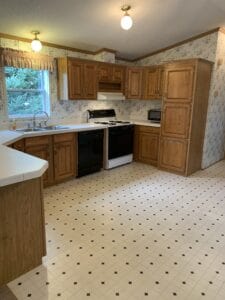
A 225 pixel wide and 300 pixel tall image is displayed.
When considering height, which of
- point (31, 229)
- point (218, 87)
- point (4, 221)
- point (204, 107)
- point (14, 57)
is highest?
point (14, 57)

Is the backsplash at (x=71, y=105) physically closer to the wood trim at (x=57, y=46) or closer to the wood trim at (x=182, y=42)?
the wood trim at (x=57, y=46)

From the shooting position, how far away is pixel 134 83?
5082 mm

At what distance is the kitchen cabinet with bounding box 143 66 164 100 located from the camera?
4.75 m

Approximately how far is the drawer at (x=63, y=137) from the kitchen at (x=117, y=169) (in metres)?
0.02

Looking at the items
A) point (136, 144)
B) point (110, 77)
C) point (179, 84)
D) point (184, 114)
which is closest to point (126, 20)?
point (179, 84)

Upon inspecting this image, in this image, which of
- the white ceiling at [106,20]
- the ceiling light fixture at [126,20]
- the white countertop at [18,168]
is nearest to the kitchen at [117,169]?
the white countertop at [18,168]

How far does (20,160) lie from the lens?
1904 mm

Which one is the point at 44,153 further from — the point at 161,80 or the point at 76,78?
the point at 161,80

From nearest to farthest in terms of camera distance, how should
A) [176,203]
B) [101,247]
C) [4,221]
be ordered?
[4,221] → [101,247] → [176,203]

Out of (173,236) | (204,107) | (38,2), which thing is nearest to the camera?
(173,236)

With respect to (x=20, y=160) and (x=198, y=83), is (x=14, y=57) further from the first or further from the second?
(x=198, y=83)

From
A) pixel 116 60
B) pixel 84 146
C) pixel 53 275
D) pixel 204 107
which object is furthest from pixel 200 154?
pixel 53 275

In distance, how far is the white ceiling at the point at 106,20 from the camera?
2883 millimetres

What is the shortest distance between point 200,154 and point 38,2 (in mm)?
3824
